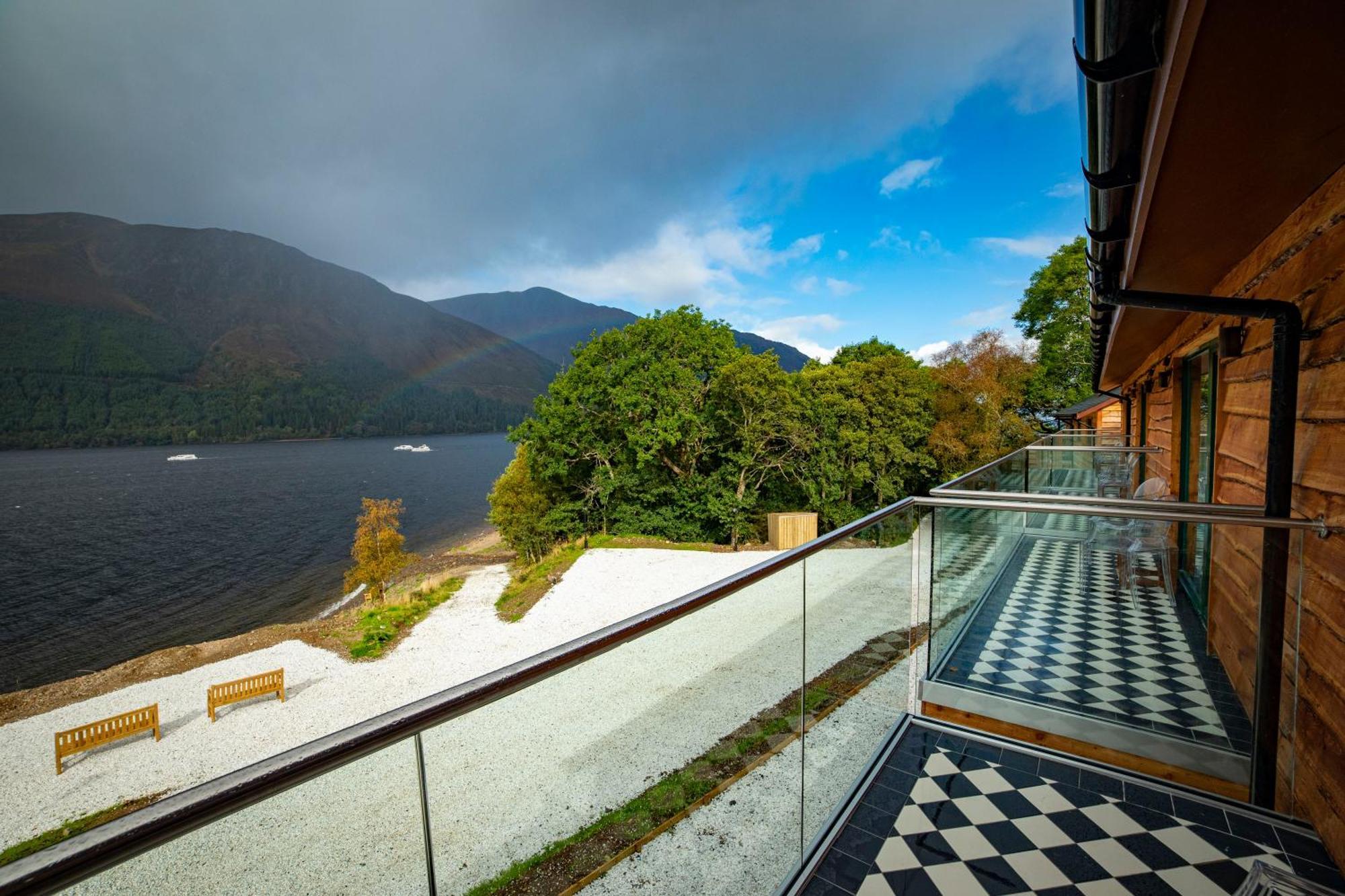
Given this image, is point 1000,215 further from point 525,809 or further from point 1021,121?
point 525,809

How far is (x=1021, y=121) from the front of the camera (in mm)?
27984

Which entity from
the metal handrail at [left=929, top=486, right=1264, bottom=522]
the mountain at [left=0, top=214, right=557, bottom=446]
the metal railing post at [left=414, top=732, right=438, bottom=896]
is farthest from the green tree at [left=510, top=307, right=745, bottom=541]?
the mountain at [left=0, top=214, right=557, bottom=446]

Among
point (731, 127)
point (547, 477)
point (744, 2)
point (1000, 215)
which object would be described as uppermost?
point (731, 127)

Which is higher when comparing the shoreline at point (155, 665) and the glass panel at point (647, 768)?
the glass panel at point (647, 768)

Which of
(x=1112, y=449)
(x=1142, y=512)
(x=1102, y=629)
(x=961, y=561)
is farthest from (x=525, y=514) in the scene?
(x=1142, y=512)

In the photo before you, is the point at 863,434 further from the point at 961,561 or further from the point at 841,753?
the point at 841,753

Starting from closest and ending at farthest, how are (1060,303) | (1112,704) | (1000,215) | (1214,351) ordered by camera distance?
(1112,704)
(1214,351)
(1060,303)
(1000,215)

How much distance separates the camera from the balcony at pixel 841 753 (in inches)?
34.8

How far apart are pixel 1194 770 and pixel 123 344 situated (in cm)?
13530

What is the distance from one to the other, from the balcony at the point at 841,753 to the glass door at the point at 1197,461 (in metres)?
0.04

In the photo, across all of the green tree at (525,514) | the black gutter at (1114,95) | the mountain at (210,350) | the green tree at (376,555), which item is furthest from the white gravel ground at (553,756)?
the mountain at (210,350)

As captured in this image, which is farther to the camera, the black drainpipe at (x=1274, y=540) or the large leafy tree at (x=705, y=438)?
the large leafy tree at (x=705, y=438)

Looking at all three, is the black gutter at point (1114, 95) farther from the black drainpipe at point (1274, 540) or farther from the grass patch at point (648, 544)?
the grass patch at point (648, 544)

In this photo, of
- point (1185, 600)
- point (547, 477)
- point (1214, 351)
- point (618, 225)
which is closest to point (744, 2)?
point (547, 477)
